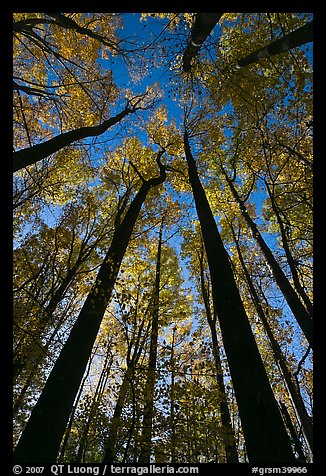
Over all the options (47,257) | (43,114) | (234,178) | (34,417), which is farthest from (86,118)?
(34,417)

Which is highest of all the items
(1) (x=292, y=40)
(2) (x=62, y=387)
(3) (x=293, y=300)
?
(1) (x=292, y=40)

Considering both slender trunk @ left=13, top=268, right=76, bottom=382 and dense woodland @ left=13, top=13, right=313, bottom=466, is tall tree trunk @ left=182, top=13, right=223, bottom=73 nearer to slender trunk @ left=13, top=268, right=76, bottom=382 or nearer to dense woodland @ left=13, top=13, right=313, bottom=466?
dense woodland @ left=13, top=13, right=313, bottom=466

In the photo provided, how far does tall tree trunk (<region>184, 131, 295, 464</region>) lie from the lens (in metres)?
2.48

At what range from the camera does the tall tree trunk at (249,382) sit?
8.14 feet

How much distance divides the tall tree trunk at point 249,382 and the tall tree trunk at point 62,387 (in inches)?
95.6

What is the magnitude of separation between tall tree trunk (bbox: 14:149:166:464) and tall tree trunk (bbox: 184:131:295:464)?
7.96 ft

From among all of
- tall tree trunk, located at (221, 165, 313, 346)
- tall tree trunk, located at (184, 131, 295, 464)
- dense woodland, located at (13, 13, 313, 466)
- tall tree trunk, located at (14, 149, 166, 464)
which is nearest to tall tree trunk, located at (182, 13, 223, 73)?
dense woodland, located at (13, 13, 313, 466)

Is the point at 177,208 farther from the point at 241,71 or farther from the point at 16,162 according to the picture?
the point at 16,162

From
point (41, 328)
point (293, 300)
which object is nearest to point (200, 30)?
point (293, 300)

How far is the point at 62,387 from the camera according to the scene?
3863mm

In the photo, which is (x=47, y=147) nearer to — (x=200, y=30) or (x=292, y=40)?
(x=200, y=30)

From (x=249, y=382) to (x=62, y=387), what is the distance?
2.76m

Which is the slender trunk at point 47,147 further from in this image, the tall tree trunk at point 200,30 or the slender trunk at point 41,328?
the slender trunk at point 41,328
